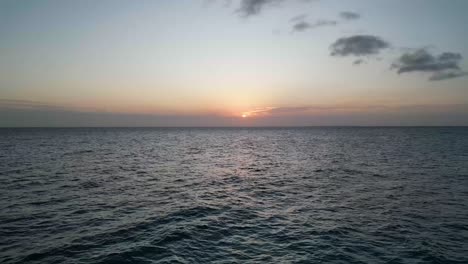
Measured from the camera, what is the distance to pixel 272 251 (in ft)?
51.2

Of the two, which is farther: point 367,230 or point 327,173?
point 327,173

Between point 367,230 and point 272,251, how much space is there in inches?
284

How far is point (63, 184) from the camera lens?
108 ft

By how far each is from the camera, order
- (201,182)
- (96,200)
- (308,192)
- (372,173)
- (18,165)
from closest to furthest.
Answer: (96,200), (308,192), (201,182), (372,173), (18,165)

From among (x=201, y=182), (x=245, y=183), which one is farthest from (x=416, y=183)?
(x=201, y=182)

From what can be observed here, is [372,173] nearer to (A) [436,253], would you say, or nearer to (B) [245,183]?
(B) [245,183]

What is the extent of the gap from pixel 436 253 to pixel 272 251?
8.43 m

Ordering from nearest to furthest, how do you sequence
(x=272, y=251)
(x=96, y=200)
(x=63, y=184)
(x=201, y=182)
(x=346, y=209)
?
(x=272, y=251), (x=346, y=209), (x=96, y=200), (x=63, y=184), (x=201, y=182)

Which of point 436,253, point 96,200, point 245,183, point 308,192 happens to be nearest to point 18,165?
point 96,200

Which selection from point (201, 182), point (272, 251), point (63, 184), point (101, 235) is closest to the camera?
point (272, 251)

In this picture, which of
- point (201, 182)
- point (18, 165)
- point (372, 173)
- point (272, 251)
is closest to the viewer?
point (272, 251)

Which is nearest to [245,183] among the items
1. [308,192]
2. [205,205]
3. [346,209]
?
[308,192]

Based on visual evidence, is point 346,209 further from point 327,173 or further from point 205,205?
point 327,173

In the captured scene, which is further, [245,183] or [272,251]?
[245,183]
